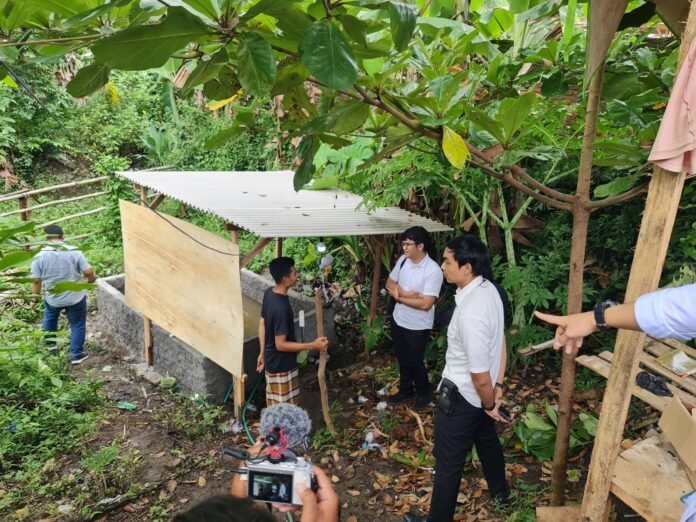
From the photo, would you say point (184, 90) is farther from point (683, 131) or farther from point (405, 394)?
point (405, 394)

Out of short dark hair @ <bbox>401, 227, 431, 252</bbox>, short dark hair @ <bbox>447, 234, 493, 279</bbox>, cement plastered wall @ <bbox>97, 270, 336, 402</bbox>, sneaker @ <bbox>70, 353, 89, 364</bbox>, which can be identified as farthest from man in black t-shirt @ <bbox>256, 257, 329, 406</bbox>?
sneaker @ <bbox>70, 353, 89, 364</bbox>

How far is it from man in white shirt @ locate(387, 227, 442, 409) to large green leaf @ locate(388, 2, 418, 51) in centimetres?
278

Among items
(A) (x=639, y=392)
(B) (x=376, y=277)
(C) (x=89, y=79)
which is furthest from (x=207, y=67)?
(B) (x=376, y=277)

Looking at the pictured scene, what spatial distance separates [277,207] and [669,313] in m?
3.49

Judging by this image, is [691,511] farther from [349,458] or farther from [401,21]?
[349,458]

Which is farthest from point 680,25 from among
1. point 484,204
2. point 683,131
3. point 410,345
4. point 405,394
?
point 405,394

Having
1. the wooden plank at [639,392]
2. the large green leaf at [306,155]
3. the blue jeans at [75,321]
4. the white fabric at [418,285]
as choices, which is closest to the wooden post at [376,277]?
the white fabric at [418,285]

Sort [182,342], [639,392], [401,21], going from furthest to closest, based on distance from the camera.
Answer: [182,342] → [639,392] → [401,21]

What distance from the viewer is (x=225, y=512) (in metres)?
1.15

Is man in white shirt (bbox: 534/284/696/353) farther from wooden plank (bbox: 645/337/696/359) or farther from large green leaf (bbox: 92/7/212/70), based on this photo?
wooden plank (bbox: 645/337/696/359)

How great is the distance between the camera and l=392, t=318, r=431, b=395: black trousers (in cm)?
444

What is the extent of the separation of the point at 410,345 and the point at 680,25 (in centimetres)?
317

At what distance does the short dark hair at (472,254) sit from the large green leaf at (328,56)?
1.70 meters

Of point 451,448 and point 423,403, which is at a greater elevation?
point 451,448
